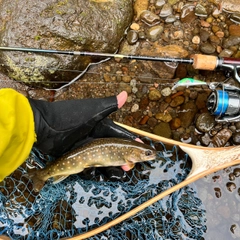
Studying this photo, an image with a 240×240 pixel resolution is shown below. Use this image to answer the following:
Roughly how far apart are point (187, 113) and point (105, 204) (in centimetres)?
128

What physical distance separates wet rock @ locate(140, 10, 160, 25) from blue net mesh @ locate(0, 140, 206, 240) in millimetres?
1386

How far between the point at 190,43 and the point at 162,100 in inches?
28.2

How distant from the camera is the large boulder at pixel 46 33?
3150mm

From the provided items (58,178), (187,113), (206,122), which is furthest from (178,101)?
(58,178)

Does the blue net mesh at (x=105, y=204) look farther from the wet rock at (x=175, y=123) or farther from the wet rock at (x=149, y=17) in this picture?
the wet rock at (x=149, y=17)

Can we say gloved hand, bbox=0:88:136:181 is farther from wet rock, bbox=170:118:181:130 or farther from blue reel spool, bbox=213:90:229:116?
blue reel spool, bbox=213:90:229:116

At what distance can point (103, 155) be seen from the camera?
2.60 m

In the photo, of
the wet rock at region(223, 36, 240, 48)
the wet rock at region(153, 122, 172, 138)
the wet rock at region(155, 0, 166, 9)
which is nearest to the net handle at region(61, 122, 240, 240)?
the wet rock at region(153, 122, 172, 138)

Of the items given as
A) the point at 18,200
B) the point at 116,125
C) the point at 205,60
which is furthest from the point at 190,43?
the point at 18,200

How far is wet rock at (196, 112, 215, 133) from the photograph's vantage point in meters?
3.26

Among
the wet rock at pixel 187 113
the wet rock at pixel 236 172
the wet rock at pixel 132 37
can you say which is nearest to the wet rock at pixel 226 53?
the wet rock at pixel 187 113

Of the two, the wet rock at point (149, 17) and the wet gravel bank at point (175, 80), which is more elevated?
the wet rock at point (149, 17)

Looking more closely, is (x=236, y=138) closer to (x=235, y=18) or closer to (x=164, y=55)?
(x=164, y=55)

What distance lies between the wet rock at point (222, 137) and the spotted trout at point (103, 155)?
1.01 m
